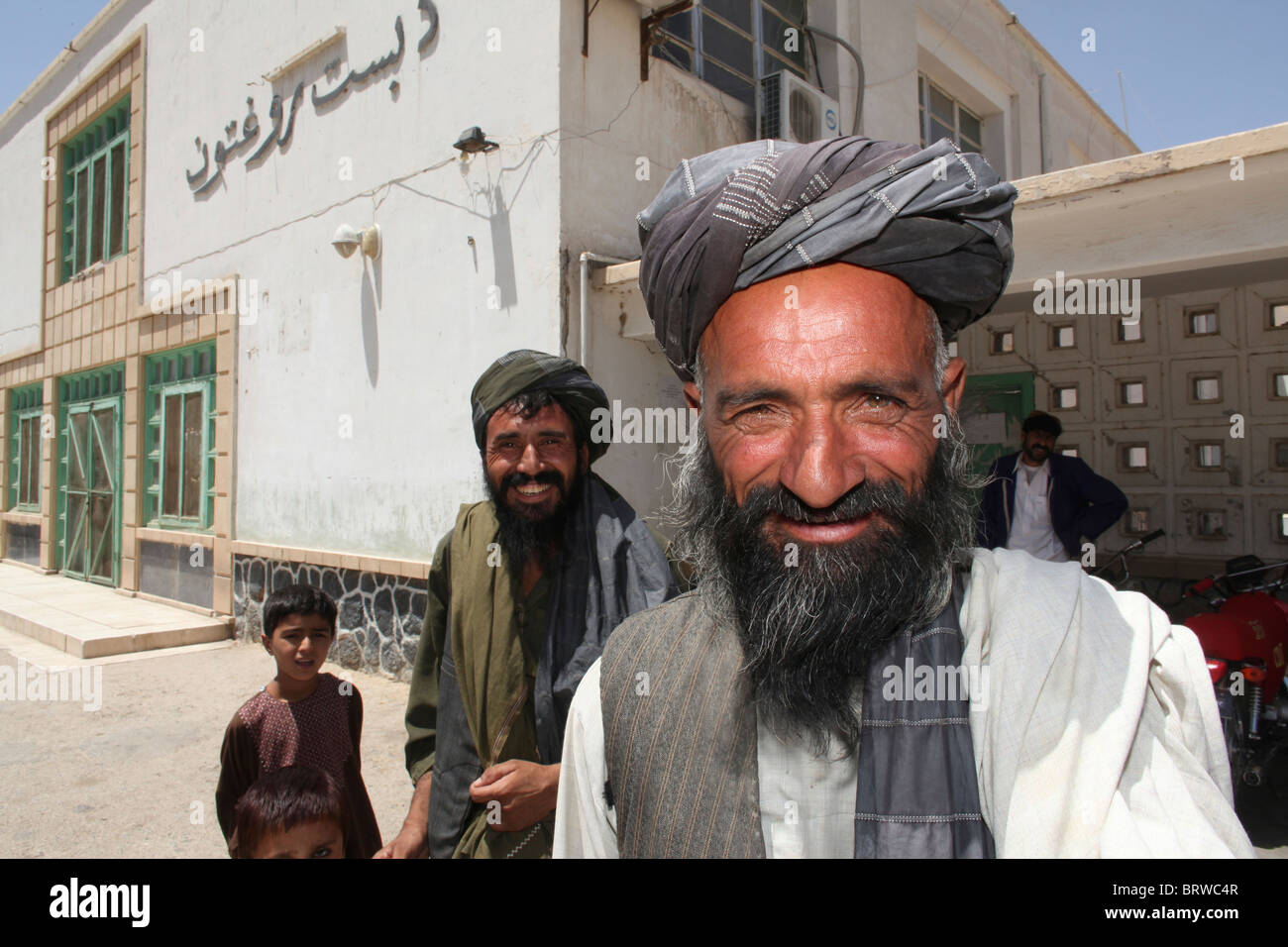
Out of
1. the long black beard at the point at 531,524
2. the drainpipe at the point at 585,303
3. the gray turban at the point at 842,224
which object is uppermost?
the drainpipe at the point at 585,303

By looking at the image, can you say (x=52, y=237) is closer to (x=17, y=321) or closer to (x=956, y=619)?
(x=17, y=321)

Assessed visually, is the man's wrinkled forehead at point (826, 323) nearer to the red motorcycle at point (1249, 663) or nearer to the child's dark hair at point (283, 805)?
the child's dark hair at point (283, 805)

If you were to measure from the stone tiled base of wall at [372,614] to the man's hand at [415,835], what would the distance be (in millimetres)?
3390

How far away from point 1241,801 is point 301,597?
3972 millimetres

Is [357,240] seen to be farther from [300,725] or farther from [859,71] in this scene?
[300,725]

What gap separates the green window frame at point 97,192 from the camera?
9.81 meters

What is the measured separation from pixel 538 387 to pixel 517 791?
1.02m

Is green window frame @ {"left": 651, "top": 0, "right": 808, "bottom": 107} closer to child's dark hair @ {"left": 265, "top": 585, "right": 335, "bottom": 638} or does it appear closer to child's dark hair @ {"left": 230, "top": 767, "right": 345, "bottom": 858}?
child's dark hair @ {"left": 265, "top": 585, "right": 335, "bottom": 638}

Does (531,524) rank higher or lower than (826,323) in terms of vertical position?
lower

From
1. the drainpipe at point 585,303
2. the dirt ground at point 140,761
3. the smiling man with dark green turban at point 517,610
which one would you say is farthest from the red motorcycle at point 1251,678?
the dirt ground at point 140,761

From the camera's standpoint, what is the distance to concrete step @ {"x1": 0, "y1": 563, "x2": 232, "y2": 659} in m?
6.97

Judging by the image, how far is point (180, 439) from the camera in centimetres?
868

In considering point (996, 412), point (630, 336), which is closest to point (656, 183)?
point (630, 336)

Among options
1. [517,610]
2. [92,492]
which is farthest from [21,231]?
[517,610]
